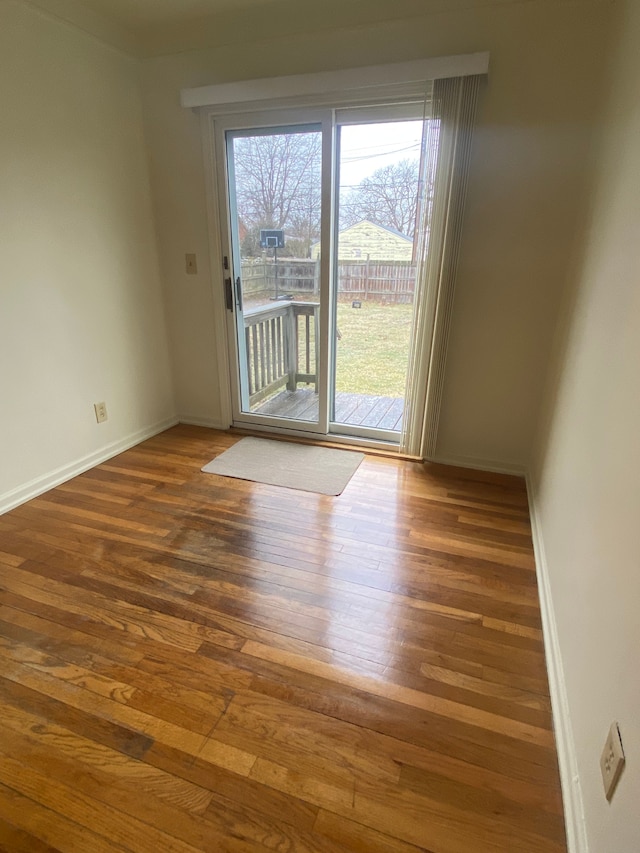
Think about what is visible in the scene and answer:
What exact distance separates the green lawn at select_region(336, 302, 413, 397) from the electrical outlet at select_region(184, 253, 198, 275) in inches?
42.8

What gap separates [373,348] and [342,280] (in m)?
0.49

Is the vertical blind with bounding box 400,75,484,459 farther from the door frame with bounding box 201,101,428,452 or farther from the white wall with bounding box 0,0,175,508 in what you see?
the white wall with bounding box 0,0,175,508

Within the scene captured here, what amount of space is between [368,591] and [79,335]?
2.24 m

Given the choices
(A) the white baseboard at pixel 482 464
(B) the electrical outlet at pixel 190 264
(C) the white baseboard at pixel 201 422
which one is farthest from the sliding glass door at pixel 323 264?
(A) the white baseboard at pixel 482 464

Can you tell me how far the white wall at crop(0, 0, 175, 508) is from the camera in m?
2.17

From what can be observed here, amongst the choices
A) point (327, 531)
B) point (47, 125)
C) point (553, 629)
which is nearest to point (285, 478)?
point (327, 531)

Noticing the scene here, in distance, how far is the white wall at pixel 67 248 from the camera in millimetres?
2174

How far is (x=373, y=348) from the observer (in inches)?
118

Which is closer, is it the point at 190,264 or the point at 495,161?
the point at 495,161

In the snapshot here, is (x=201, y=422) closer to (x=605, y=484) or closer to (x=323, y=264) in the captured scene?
(x=323, y=264)

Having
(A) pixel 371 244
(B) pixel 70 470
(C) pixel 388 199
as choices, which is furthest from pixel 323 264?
(B) pixel 70 470

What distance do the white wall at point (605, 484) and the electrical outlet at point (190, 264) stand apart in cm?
239

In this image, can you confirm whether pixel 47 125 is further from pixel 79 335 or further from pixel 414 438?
pixel 414 438

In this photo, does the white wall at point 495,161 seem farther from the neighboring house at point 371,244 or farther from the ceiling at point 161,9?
the neighboring house at point 371,244
